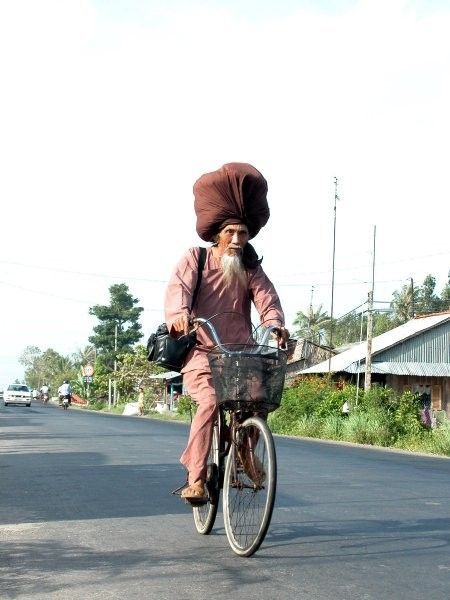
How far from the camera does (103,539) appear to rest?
6832 millimetres

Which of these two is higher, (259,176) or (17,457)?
(259,176)

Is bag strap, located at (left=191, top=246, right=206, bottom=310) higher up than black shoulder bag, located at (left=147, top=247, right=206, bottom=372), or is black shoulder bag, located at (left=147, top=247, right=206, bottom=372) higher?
bag strap, located at (left=191, top=246, right=206, bottom=310)

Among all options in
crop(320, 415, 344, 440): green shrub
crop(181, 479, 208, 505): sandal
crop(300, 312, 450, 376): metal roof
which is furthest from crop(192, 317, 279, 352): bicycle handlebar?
crop(300, 312, 450, 376): metal roof

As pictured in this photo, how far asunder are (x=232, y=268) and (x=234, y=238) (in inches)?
7.5

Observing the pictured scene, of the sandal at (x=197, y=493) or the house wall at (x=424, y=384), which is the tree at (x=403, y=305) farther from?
the sandal at (x=197, y=493)

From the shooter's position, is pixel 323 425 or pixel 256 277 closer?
pixel 256 277

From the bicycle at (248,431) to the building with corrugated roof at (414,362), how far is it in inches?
1899

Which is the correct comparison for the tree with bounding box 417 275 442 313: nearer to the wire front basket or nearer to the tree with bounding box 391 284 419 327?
the tree with bounding box 391 284 419 327

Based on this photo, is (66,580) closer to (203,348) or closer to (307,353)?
(203,348)

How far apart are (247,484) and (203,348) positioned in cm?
96

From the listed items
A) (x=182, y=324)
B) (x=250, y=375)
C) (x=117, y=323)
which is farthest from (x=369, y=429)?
(x=117, y=323)

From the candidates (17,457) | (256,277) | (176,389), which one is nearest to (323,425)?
(17,457)

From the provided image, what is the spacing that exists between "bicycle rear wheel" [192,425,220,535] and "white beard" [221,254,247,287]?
0.93 metres

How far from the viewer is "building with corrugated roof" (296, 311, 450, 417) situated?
55.7 meters
